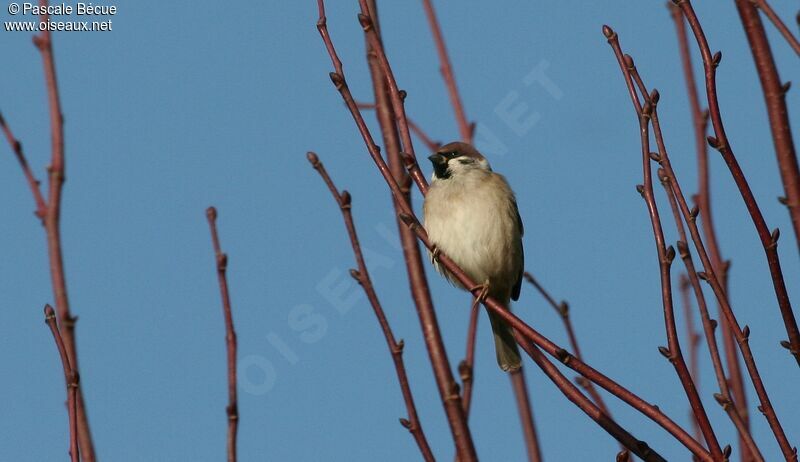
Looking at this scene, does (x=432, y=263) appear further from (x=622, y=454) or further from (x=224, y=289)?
(x=622, y=454)

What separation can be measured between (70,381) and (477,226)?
2700 mm

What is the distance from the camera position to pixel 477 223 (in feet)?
16.1

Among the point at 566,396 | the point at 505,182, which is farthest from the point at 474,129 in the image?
the point at 566,396

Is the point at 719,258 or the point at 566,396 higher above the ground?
the point at 719,258

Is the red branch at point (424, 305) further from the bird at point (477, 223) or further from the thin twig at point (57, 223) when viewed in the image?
the bird at point (477, 223)

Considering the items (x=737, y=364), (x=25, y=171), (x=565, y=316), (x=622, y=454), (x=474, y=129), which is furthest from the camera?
(x=474, y=129)

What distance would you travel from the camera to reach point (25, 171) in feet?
9.24

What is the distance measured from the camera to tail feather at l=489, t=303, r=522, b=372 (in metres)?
4.36

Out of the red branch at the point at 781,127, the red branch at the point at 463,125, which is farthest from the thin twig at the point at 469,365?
the red branch at the point at 781,127

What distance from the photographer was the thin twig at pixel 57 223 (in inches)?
100

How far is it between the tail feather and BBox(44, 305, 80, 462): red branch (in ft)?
6.75

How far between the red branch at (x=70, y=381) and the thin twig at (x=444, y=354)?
954 millimetres

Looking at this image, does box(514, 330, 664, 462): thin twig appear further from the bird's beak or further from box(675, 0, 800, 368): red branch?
the bird's beak

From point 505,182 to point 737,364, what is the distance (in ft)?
6.83
